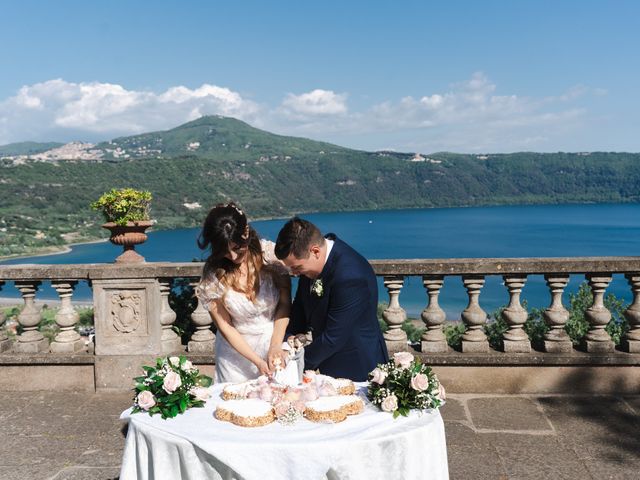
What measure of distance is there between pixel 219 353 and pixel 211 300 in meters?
0.46

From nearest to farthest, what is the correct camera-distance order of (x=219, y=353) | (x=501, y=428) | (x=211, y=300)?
(x=211, y=300)
(x=219, y=353)
(x=501, y=428)

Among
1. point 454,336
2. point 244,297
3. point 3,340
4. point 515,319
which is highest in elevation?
point 244,297

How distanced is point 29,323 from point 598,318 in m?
5.38

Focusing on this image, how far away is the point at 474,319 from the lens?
506 cm

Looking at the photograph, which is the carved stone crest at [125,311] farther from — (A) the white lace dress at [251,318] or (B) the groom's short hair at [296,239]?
(B) the groom's short hair at [296,239]

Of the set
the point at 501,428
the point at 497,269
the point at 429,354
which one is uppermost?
the point at 497,269

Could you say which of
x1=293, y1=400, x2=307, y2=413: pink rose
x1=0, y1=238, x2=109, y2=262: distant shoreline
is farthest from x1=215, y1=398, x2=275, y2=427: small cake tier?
x1=0, y1=238, x2=109, y2=262: distant shoreline

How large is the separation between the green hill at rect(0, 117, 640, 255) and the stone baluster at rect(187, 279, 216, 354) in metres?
80.1

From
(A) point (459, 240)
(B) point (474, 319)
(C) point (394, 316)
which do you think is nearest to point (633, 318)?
(B) point (474, 319)

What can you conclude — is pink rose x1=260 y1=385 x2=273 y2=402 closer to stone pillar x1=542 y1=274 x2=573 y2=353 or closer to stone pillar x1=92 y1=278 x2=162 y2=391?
stone pillar x1=92 y1=278 x2=162 y2=391

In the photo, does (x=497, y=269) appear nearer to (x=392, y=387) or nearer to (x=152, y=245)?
(x=392, y=387)

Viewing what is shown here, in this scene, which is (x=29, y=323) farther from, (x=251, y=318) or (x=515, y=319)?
(x=515, y=319)

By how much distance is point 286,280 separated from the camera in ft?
11.5

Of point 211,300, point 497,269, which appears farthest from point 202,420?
point 497,269
